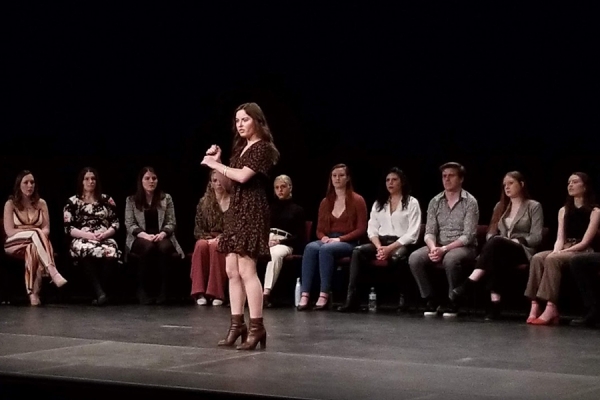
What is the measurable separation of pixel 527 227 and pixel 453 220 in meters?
0.57

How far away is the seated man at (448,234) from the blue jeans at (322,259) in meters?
0.60

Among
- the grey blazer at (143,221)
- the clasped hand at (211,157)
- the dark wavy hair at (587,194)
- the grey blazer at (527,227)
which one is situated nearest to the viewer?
the clasped hand at (211,157)

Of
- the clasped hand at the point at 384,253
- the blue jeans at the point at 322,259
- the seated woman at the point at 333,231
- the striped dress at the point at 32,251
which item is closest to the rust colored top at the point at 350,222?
the seated woman at the point at 333,231

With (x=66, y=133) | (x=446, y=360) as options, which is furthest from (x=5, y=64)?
(x=446, y=360)

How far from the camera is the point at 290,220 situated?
27.0 ft

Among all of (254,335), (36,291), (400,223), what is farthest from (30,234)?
(254,335)

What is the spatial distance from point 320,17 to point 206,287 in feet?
8.03

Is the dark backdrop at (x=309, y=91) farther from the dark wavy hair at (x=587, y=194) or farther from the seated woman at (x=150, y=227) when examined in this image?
the seated woman at (x=150, y=227)

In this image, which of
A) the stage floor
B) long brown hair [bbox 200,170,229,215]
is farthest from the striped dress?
long brown hair [bbox 200,170,229,215]

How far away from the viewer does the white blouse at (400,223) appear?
309 inches

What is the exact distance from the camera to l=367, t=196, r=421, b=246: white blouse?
7.84m

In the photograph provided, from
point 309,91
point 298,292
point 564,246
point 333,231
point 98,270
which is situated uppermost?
point 309,91

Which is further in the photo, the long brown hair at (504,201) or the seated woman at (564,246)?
the long brown hair at (504,201)

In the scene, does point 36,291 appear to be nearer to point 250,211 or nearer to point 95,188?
point 95,188
